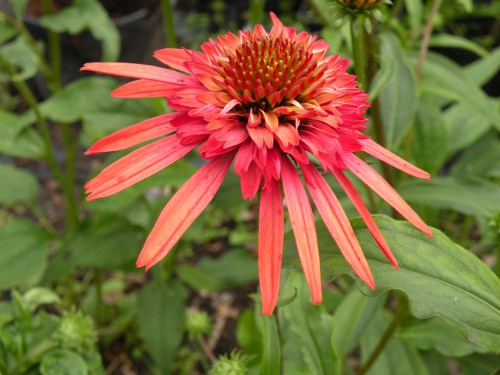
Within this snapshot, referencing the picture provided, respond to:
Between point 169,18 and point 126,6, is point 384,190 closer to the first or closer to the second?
point 169,18

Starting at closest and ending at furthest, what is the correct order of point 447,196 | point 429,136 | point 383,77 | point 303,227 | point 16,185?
point 303,227 → point 383,77 → point 447,196 → point 429,136 → point 16,185

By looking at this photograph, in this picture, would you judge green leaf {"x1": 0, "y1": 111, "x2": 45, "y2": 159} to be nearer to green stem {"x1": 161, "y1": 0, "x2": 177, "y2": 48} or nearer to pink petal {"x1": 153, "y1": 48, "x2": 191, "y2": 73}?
green stem {"x1": 161, "y1": 0, "x2": 177, "y2": 48}

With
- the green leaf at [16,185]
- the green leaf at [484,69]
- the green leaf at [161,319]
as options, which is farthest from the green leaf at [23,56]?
the green leaf at [484,69]

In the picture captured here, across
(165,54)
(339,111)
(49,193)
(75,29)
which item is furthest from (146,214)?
(339,111)

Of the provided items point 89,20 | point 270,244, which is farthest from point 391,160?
point 89,20

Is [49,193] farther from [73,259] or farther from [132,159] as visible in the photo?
[132,159]

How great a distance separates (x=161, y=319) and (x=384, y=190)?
2.45 feet

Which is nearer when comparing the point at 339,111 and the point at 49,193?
the point at 339,111

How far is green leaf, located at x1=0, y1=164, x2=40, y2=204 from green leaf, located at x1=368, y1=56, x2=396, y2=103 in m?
0.91

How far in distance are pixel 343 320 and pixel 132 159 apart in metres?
0.55

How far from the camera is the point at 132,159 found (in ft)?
1.51

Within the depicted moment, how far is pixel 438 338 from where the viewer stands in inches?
35.0

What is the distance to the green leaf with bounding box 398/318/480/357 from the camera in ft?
2.80

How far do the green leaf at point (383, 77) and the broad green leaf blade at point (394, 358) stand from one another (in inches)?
20.5
